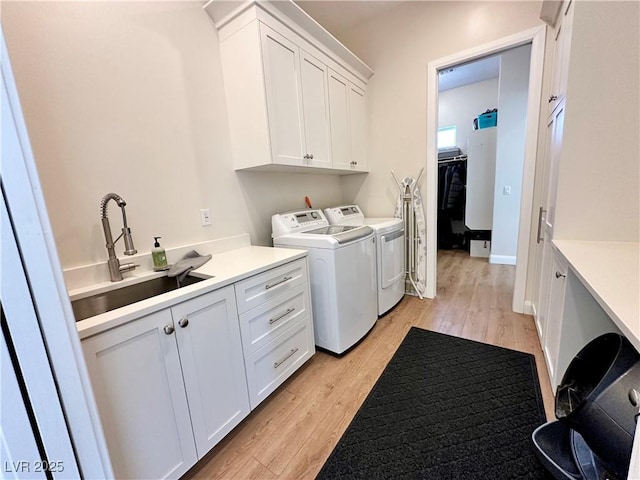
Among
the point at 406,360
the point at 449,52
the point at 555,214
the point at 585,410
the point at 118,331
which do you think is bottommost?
the point at 406,360

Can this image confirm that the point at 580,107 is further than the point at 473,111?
No

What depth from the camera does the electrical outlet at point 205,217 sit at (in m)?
1.69

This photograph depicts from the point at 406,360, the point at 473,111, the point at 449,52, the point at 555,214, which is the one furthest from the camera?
the point at 473,111

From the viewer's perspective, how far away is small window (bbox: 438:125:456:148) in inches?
194

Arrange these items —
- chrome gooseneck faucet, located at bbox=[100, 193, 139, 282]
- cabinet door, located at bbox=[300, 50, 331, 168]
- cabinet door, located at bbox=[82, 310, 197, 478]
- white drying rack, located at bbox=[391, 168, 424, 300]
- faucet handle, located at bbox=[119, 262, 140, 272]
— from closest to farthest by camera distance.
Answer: cabinet door, located at bbox=[82, 310, 197, 478] → chrome gooseneck faucet, located at bbox=[100, 193, 139, 282] → faucet handle, located at bbox=[119, 262, 140, 272] → cabinet door, located at bbox=[300, 50, 331, 168] → white drying rack, located at bbox=[391, 168, 424, 300]

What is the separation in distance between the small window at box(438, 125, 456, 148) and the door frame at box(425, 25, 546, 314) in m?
2.97

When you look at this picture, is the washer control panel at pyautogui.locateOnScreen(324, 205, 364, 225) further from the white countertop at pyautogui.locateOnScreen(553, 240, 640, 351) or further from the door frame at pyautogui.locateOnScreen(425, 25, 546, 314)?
the white countertop at pyautogui.locateOnScreen(553, 240, 640, 351)

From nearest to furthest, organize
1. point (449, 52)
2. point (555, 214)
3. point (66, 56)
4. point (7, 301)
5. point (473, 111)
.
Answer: point (7, 301) → point (66, 56) → point (555, 214) → point (449, 52) → point (473, 111)

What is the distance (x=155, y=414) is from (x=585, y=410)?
1.34 meters

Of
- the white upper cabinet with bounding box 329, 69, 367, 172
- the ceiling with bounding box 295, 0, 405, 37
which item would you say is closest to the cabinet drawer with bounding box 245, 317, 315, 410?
the white upper cabinet with bounding box 329, 69, 367, 172

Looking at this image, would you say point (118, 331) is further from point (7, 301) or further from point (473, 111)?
point (473, 111)

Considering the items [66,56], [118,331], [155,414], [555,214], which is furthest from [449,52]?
[155,414]

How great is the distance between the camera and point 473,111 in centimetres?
463

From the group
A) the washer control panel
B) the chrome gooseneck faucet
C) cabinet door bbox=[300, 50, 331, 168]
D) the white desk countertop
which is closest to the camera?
the white desk countertop
